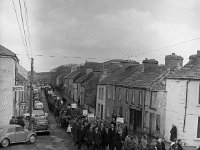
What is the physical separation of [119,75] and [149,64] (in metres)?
6.44

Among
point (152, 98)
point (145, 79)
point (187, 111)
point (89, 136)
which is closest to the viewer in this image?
point (89, 136)

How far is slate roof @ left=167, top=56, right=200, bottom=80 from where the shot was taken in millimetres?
25672

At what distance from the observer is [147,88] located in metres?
31.0

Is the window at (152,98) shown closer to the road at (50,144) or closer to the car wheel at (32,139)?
the road at (50,144)

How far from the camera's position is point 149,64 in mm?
37031

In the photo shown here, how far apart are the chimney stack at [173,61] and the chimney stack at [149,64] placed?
3.56 m

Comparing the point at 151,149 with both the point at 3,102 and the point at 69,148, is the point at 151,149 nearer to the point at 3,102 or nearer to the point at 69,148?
the point at 69,148

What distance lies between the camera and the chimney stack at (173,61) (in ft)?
105

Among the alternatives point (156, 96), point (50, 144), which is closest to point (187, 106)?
point (156, 96)

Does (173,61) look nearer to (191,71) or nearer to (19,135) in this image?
(191,71)

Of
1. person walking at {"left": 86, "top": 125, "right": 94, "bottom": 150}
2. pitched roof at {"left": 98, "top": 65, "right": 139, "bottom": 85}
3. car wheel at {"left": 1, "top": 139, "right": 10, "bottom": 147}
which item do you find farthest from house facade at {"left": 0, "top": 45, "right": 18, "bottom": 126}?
pitched roof at {"left": 98, "top": 65, "right": 139, "bottom": 85}

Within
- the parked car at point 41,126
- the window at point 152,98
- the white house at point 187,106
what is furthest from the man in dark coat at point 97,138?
the window at point 152,98

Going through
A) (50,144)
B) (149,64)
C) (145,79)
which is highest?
(149,64)

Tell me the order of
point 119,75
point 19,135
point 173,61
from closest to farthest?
1. point 19,135
2. point 173,61
3. point 119,75
